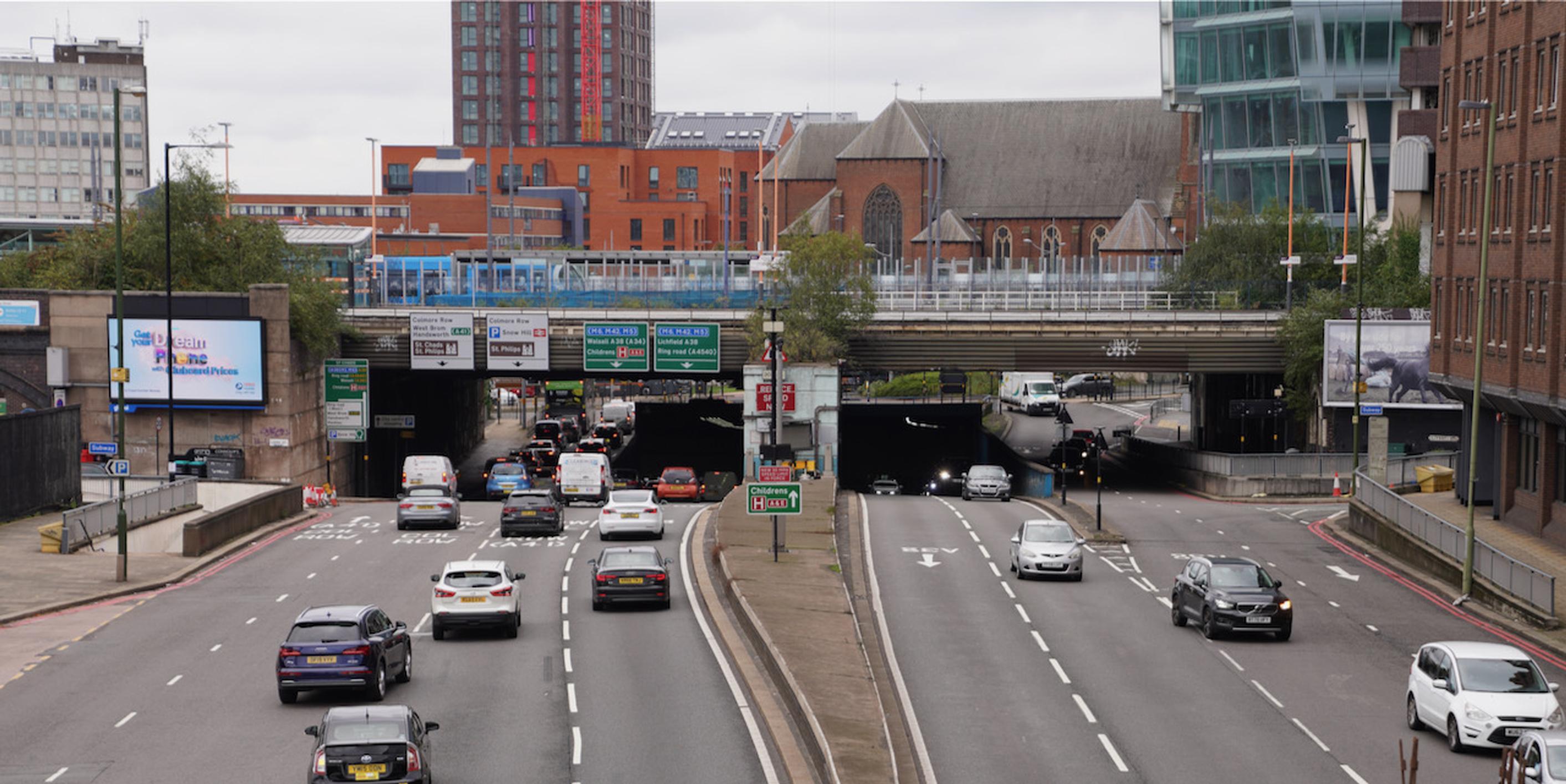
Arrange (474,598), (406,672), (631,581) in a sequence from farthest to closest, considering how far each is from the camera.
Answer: (631,581) < (474,598) < (406,672)

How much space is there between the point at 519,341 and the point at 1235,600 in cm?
4127

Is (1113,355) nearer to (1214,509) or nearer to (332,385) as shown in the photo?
(1214,509)

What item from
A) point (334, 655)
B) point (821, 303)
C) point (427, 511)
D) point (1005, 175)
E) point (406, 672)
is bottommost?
point (427, 511)

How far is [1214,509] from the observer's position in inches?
2270

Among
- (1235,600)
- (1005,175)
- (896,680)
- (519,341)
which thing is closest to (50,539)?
(896,680)

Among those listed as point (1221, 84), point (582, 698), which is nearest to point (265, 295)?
point (582, 698)

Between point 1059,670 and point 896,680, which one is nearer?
point 896,680

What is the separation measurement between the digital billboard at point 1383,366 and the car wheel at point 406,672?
4383 cm

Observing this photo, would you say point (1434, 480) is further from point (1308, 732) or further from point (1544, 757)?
point (1544, 757)

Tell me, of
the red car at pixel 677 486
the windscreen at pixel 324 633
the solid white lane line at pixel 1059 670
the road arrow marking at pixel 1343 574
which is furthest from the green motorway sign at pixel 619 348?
the windscreen at pixel 324 633

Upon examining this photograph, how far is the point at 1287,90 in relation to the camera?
8994cm

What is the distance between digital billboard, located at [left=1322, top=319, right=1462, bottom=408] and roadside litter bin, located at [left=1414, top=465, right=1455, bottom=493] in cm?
925

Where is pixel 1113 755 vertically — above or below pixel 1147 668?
above

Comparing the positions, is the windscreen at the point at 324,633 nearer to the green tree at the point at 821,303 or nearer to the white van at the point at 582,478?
the white van at the point at 582,478
